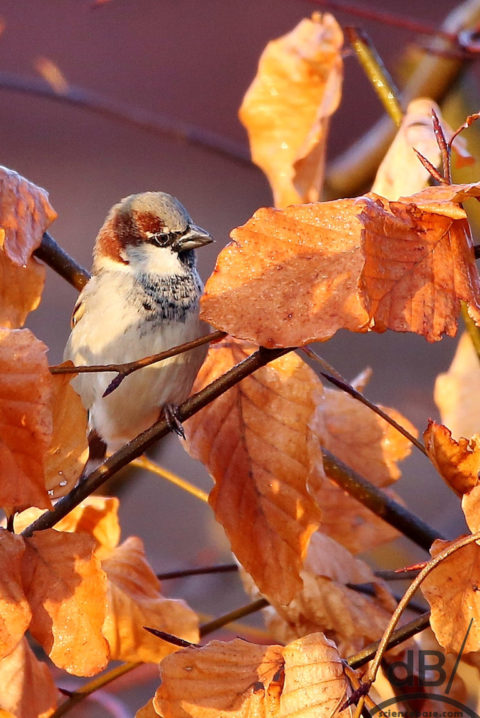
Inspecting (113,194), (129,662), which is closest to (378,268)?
(129,662)

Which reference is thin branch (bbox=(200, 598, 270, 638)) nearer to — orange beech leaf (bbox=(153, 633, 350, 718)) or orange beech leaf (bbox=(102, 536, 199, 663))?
orange beech leaf (bbox=(102, 536, 199, 663))

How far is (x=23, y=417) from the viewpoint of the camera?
2.39 feet

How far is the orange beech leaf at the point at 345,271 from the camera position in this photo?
0.67 meters

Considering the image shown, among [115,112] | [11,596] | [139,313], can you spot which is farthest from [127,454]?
[115,112]

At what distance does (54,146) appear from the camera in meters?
7.37

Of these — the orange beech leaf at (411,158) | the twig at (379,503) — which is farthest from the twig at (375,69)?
the twig at (379,503)

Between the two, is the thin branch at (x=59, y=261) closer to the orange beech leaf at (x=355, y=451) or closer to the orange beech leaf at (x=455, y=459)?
the orange beech leaf at (x=355, y=451)

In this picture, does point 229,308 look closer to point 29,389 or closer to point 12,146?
point 29,389

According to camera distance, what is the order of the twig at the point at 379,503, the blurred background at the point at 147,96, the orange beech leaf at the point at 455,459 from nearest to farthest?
the orange beech leaf at the point at 455,459 → the twig at the point at 379,503 → the blurred background at the point at 147,96

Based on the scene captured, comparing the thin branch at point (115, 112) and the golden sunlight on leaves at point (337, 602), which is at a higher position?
the thin branch at point (115, 112)

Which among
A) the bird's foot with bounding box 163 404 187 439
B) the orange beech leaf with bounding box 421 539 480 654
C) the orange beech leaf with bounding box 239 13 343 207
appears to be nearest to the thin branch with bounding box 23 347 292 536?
the bird's foot with bounding box 163 404 187 439

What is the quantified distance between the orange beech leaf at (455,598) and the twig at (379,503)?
37cm

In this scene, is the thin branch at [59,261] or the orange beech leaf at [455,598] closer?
the orange beech leaf at [455,598]

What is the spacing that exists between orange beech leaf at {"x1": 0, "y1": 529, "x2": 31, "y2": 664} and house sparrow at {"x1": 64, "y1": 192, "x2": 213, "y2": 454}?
2.04 feet
